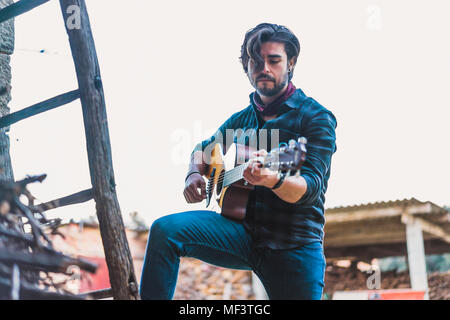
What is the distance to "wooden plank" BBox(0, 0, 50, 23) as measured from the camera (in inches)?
90.9

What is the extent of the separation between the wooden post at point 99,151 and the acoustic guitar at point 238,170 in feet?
1.30

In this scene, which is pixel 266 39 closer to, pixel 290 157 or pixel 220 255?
pixel 290 157

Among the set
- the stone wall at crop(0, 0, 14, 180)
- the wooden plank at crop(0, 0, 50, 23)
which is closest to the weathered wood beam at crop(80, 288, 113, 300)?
the wooden plank at crop(0, 0, 50, 23)

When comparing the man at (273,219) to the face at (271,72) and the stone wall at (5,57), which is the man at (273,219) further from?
the stone wall at (5,57)

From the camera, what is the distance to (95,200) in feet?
6.97

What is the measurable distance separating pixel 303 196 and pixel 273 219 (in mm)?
183

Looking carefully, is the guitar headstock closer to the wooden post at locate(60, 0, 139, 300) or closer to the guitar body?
the guitar body

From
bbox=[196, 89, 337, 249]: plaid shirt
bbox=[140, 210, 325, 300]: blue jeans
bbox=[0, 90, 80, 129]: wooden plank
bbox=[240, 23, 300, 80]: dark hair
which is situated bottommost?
bbox=[140, 210, 325, 300]: blue jeans

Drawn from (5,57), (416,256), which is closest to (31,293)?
(5,57)

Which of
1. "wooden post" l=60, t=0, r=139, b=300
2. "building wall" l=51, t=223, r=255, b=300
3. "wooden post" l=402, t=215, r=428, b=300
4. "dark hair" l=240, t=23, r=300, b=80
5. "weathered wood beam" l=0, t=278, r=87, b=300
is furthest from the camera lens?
"building wall" l=51, t=223, r=255, b=300

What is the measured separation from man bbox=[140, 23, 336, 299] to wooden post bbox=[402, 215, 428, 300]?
488 cm

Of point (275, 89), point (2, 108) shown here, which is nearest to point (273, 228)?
point (275, 89)

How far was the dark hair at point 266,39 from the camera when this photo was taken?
89.7 inches
